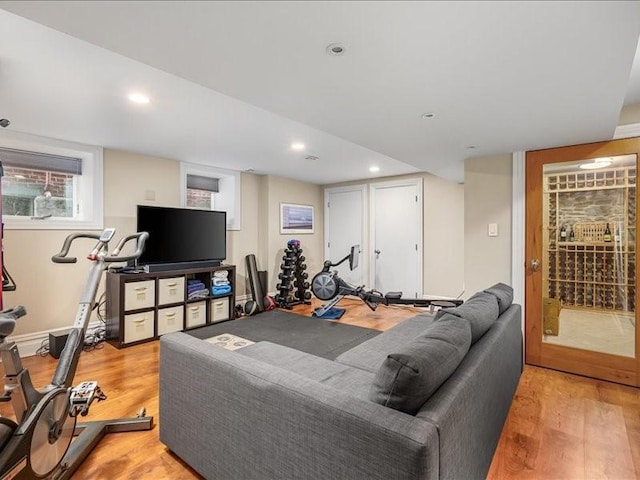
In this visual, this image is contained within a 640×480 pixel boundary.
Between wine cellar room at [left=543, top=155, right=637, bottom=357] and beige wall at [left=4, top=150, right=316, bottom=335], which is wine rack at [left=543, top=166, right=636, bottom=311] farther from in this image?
beige wall at [left=4, top=150, right=316, bottom=335]

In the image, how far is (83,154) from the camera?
12.4 feet

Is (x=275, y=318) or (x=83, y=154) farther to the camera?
(x=275, y=318)

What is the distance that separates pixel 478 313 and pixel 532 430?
3.11 ft

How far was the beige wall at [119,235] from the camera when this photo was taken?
11.1 ft

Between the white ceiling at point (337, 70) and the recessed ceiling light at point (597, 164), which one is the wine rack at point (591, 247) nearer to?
the recessed ceiling light at point (597, 164)

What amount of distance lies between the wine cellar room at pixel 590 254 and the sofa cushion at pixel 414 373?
7.80ft

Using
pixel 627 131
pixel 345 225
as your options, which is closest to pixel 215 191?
pixel 345 225

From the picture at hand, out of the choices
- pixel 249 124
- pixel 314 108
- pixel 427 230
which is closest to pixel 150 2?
pixel 314 108

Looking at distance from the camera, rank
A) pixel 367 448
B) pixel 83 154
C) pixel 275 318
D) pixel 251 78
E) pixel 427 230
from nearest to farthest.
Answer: pixel 367 448 < pixel 251 78 < pixel 83 154 < pixel 275 318 < pixel 427 230

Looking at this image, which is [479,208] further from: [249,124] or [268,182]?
[268,182]

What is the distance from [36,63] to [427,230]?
16.6 ft

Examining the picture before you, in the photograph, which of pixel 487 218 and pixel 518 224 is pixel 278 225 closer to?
pixel 487 218

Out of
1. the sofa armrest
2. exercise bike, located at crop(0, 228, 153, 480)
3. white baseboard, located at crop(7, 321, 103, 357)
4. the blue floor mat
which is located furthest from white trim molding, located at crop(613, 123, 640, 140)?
white baseboard, located at crop(7, 321, 103, 357)

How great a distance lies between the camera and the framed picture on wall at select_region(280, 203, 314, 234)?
5.95 m
